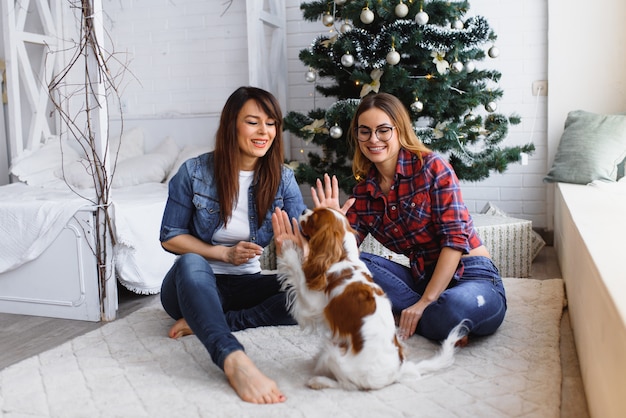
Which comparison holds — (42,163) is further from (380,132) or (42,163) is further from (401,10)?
(380,132)

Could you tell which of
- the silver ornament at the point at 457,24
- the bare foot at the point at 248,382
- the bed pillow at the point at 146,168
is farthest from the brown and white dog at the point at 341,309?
the bed pillow at the point at 146,168

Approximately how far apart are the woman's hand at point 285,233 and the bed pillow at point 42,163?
8.21 ft

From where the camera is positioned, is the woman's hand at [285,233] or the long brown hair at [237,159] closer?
the woman's hand at [285,233]

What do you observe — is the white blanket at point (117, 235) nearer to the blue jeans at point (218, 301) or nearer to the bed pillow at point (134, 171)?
the blue jeans at point (218, 301)

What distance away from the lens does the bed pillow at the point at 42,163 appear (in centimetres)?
412

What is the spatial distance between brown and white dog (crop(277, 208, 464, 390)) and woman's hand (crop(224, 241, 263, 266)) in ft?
0.81

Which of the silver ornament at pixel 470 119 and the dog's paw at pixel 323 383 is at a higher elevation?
the silver ornament at pixel 470 119

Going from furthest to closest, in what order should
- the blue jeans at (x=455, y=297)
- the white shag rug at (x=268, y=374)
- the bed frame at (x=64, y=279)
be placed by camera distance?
1. the bed frame at (x=64, y=279)
2. the blue jeans at (x=455, y=297)
3. the white shag rug at (x=268, y=374)

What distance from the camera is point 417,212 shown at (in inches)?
88.6

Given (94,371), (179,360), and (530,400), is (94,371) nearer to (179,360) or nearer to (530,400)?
(179,360)

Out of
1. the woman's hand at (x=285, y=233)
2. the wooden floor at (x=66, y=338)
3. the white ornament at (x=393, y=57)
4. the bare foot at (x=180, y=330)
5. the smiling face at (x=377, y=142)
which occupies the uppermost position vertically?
the white ornament at (x=393, y=57)

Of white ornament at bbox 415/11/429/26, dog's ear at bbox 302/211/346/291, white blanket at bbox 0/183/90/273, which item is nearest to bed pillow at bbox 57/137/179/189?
white blanket at bbox 0/183/90/273

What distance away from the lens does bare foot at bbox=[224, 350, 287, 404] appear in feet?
5.87

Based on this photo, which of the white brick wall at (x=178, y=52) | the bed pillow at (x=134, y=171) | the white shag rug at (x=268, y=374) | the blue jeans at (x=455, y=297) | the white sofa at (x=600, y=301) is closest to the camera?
the white sofa at (x=600, y=301)
